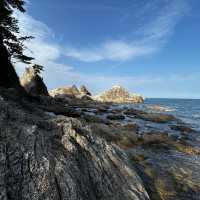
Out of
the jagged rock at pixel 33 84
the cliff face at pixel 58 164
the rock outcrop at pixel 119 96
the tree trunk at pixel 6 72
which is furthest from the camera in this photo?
the rock outcrop at pixel 119 96

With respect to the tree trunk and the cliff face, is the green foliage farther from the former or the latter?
the cliff face

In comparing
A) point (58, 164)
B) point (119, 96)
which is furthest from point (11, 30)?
point (119, 96)

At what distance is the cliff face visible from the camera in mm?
4492

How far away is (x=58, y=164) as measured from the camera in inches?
201

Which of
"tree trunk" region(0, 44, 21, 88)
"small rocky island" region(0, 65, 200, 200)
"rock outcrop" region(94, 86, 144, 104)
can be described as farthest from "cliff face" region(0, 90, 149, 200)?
"rock outcrop" region(94, 86, 144, 104)

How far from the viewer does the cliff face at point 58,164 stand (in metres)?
4.49

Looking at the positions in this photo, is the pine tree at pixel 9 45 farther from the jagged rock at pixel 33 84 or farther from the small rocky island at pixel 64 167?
the jagged rock at pixel 33 84

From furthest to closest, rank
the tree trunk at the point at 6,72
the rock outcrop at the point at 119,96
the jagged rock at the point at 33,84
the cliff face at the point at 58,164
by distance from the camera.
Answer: the rock outcrop at the point at 119,96 < the jagged rock at the point at 33,84 < the tree trunk at the point at 6,72 < the cliff face at the point at 58,164

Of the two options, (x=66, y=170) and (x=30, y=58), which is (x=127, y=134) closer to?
(x=66, y=170)

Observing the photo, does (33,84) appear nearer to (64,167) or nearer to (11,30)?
(11,30)

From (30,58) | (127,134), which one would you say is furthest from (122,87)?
(127,134)

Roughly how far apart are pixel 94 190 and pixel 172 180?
549 centimetres

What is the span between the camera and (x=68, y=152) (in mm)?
5770

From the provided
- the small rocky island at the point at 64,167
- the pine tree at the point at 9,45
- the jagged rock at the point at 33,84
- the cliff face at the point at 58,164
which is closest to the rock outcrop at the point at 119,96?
the jagged rock at the point at 33,84
